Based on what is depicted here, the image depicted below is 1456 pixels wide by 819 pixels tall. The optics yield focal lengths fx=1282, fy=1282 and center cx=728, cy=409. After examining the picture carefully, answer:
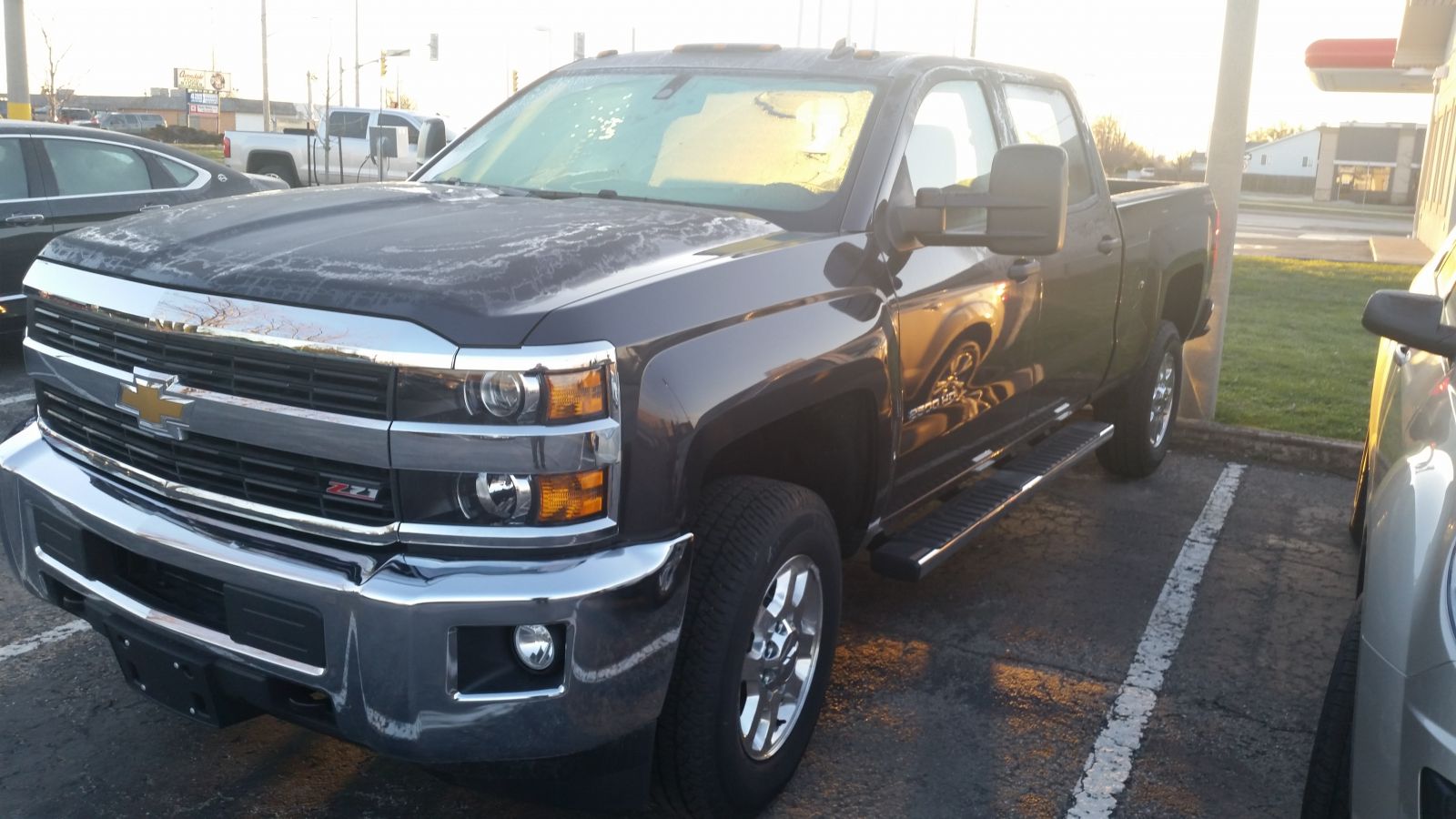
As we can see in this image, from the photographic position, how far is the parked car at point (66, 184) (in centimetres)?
791

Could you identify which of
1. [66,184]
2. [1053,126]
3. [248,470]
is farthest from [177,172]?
[248,470]

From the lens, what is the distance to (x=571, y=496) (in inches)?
99.0

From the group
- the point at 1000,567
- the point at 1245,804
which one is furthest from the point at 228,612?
the point at 1000,567

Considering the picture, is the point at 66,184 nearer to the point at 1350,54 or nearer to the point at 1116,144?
the point at 1350,54

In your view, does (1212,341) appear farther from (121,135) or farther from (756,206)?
(121,135)

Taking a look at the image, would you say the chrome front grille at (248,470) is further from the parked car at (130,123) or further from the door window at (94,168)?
the parked car at (130,123)

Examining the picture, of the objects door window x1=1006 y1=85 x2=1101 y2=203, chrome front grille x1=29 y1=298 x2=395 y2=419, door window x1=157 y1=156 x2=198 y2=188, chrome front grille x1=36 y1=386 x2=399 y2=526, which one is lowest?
chrome front grille x1=36 y1=386 x2=399 y2=526

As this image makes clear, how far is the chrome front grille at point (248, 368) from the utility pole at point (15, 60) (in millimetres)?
14391

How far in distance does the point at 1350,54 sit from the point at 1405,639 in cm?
4244

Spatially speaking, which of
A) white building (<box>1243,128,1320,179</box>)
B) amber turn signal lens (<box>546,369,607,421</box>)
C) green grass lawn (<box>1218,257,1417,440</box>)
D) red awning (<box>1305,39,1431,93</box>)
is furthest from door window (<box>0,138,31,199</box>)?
white building (<box>1243,128,1320,179</box>)

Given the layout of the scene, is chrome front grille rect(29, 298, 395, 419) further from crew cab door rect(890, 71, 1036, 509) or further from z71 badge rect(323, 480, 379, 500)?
crew cab door rect(890, 71, 1036, 509)

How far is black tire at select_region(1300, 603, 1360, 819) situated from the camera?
9.14 feet

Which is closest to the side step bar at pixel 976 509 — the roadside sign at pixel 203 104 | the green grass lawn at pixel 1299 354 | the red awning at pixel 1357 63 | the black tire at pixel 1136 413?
the black tire at pixel 1136 413

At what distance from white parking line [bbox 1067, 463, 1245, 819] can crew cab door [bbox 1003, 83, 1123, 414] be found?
0.84 meters
